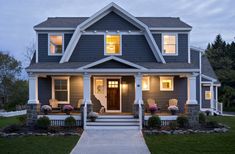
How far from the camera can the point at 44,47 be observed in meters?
22.9

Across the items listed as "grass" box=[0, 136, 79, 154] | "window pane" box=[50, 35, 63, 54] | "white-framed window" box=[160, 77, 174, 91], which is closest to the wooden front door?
"white-framed window" box=[160, 77, 174, 91]

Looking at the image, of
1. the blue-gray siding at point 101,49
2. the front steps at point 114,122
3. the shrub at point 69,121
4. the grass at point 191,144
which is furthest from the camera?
the blue-gray siding at point 101,49

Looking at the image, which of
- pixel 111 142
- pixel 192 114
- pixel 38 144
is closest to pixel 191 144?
pixel 111 142

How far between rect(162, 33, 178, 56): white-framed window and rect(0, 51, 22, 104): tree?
78.2ft

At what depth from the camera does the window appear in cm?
2289

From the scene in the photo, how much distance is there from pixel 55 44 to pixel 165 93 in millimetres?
7747

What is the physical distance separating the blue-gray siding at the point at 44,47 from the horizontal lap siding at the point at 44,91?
1343mm

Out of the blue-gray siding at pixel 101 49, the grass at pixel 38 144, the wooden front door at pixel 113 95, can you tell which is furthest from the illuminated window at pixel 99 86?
the grass at pixel 38 144

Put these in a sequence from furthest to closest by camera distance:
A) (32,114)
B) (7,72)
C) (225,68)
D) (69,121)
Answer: (225,68)
(7,72)
(32,114)
(69,121)

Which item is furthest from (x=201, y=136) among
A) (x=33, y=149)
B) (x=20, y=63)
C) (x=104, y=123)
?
(x=20, y=63)

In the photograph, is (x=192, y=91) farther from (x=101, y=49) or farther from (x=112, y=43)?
(x=101, y=49)

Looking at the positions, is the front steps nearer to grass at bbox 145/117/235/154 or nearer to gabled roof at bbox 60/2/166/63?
grass at bbox 145/117/235/154

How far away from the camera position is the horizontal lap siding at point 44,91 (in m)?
22.9

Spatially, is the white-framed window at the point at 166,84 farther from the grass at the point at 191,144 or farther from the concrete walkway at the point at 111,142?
the grass at the point at 191,144
